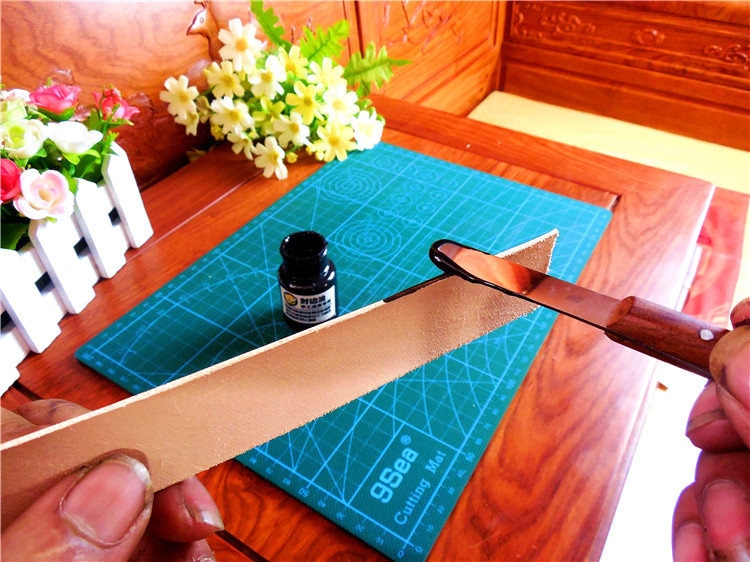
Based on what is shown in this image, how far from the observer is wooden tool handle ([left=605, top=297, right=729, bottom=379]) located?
42cm

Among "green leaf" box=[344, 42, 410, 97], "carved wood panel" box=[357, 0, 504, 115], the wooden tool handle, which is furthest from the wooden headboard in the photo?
the wooden tool handle

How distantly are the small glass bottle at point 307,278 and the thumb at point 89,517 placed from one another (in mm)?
287

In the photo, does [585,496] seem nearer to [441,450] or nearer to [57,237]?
[441,450]

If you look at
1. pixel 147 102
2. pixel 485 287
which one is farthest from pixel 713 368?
pixel 147 102

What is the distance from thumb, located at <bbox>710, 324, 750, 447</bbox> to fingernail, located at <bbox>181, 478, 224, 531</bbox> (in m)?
0.43

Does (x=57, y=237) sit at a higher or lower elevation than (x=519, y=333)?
higher

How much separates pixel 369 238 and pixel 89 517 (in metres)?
0.57

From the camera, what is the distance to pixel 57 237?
27.2 inches

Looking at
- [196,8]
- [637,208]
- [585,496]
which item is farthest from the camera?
[196,8]

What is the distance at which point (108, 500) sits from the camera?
409 mm

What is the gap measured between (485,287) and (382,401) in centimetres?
19

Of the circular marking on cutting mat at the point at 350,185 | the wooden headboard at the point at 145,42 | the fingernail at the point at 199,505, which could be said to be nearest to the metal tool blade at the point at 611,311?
the fingernail at the point at 199,505

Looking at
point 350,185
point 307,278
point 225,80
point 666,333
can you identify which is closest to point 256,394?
point 307,278

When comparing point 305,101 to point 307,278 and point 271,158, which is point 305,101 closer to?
point 271,158
